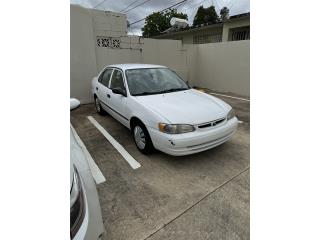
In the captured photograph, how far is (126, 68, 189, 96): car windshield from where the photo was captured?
12.1 ft

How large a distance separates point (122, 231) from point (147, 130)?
1.46m

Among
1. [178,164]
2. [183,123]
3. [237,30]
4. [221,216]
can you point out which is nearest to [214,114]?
[183,123]

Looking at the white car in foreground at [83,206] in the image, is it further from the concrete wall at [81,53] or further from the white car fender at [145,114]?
the concrete wall at [81,53]

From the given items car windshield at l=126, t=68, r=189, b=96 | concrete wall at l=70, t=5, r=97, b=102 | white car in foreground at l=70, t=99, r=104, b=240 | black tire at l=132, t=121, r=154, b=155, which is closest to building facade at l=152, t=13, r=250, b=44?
concrete wall at l=70, t=5, r=97, b=102

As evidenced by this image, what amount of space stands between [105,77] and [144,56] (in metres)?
3.44

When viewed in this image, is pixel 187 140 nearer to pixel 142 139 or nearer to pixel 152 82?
pixel 142 139

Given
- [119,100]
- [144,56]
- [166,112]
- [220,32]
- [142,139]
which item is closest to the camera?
[166,112]

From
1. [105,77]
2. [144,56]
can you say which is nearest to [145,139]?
[105,77]

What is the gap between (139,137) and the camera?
336 centimetres


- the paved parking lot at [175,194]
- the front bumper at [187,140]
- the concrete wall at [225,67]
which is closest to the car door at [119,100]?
the paved parking lot at [175,194]

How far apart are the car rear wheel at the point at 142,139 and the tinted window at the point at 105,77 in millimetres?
1723

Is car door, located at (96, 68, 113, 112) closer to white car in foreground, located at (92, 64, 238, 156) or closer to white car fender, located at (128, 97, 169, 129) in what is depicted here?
white car in foreground, located at (92, 64, 238, 156)

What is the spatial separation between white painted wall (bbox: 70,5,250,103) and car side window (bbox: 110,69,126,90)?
2.82m
